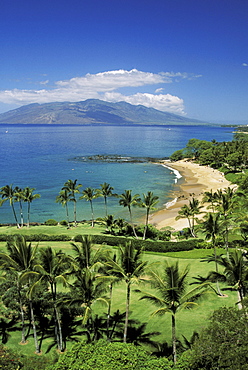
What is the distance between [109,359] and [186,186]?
79.9 m

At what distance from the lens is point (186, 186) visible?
303ft

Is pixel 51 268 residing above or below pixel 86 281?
above

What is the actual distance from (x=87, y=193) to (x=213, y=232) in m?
29.0

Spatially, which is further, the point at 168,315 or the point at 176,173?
the point at 176,173

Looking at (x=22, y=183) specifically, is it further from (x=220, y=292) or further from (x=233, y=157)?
(x=220, y=292)

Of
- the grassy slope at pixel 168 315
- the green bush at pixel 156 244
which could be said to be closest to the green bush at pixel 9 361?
the grassy slope at pixel 168 315

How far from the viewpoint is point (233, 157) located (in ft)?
339

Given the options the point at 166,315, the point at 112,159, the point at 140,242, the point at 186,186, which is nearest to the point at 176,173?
the point at 186,186

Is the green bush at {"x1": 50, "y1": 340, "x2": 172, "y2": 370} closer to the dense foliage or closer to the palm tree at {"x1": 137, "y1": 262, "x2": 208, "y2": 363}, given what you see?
the palm tree at {"x1": 137, "y1": 262, "x2": 208, "y2": 363}

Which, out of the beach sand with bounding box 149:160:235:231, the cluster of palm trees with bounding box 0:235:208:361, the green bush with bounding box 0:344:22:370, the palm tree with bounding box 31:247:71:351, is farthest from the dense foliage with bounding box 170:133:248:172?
the green bush with bounding box 0:344:22:370

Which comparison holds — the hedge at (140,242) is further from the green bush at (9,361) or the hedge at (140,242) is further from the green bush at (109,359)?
the green bush at (109,359)

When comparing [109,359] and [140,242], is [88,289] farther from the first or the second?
[140,242]

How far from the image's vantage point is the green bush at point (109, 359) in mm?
15385

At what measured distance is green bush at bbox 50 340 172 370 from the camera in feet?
50.5
